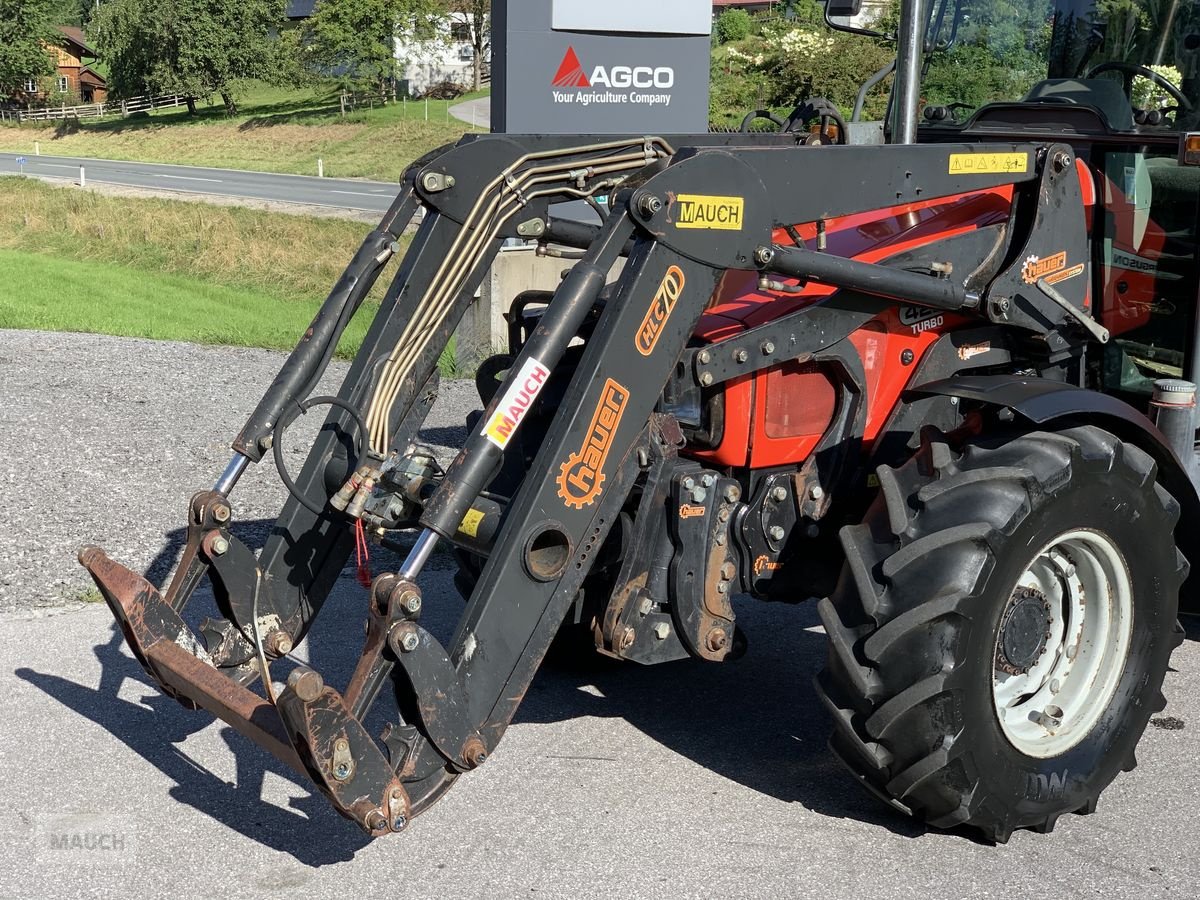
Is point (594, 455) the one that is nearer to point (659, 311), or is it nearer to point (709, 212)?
point (659, 311)

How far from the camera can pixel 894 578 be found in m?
4.10

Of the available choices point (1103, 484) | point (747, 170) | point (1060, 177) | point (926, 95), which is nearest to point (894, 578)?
point (1103, 484)

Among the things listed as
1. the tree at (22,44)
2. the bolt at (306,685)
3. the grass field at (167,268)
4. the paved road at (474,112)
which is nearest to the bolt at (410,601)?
the bolt at (306,685)

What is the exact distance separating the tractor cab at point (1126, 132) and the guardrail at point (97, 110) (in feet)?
210

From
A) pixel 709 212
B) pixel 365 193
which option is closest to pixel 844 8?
pixel 709 212

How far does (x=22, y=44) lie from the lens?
70.6 metres

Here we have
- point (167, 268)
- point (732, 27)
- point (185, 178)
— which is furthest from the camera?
point (732, 27)

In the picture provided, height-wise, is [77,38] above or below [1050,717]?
below

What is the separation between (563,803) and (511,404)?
1.48 meters

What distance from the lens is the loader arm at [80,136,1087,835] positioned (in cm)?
377

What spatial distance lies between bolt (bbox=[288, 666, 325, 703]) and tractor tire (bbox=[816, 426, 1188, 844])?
1552 mm

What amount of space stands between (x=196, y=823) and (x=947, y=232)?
323 cm

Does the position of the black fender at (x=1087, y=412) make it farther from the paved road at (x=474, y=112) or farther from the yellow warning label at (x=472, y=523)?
the paved road at (x=474, y=112)

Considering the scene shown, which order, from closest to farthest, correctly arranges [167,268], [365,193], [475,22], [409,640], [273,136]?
[409,640]
[167,268]
[365,193]
[273,136]
[475,22]
